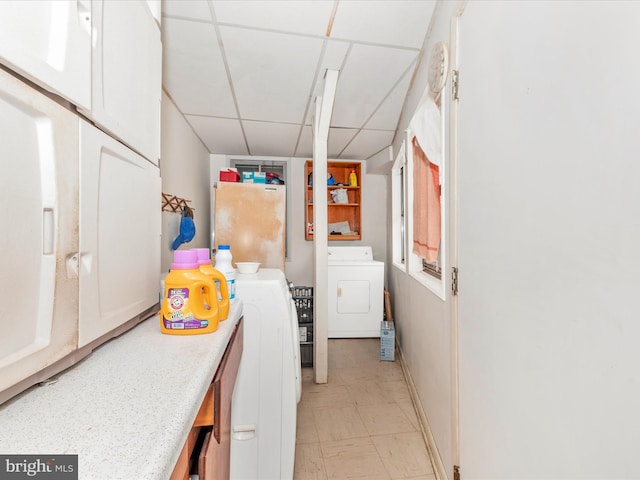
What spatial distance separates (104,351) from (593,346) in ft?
3.80

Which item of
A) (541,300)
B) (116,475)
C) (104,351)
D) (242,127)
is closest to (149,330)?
(104,351)

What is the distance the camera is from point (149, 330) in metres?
0.89

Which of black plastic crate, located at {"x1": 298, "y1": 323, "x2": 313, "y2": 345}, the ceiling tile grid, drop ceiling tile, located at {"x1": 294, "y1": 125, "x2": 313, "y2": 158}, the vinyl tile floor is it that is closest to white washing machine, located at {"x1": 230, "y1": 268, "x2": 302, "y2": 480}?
the vinyl tile floor

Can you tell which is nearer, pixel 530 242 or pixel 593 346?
pixel 593 346

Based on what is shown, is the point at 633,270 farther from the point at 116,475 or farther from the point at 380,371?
the point at 380,371

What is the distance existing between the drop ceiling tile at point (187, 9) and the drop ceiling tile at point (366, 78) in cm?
96

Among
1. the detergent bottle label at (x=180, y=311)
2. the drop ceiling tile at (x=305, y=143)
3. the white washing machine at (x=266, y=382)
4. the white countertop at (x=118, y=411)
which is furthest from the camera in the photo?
the drop ceiling tile at (x=305, y=143)

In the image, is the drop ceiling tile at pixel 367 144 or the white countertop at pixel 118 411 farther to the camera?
the drop ceiling tile at pixel 367 144

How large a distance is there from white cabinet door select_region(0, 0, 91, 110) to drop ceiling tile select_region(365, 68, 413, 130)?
2208 mm

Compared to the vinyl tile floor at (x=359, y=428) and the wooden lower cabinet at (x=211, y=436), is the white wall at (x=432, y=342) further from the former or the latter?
the wooden lower cabinet at (x=211, y=436)

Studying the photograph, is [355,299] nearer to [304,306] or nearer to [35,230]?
[304,306]

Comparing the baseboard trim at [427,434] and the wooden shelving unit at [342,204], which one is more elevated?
the wooden shelving unit at [342,204]

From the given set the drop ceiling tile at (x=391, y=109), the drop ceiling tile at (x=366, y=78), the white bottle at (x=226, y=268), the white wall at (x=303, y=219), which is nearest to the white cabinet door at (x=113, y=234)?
the white bottle at (x=226, y=268)

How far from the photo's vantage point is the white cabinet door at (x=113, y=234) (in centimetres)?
65
